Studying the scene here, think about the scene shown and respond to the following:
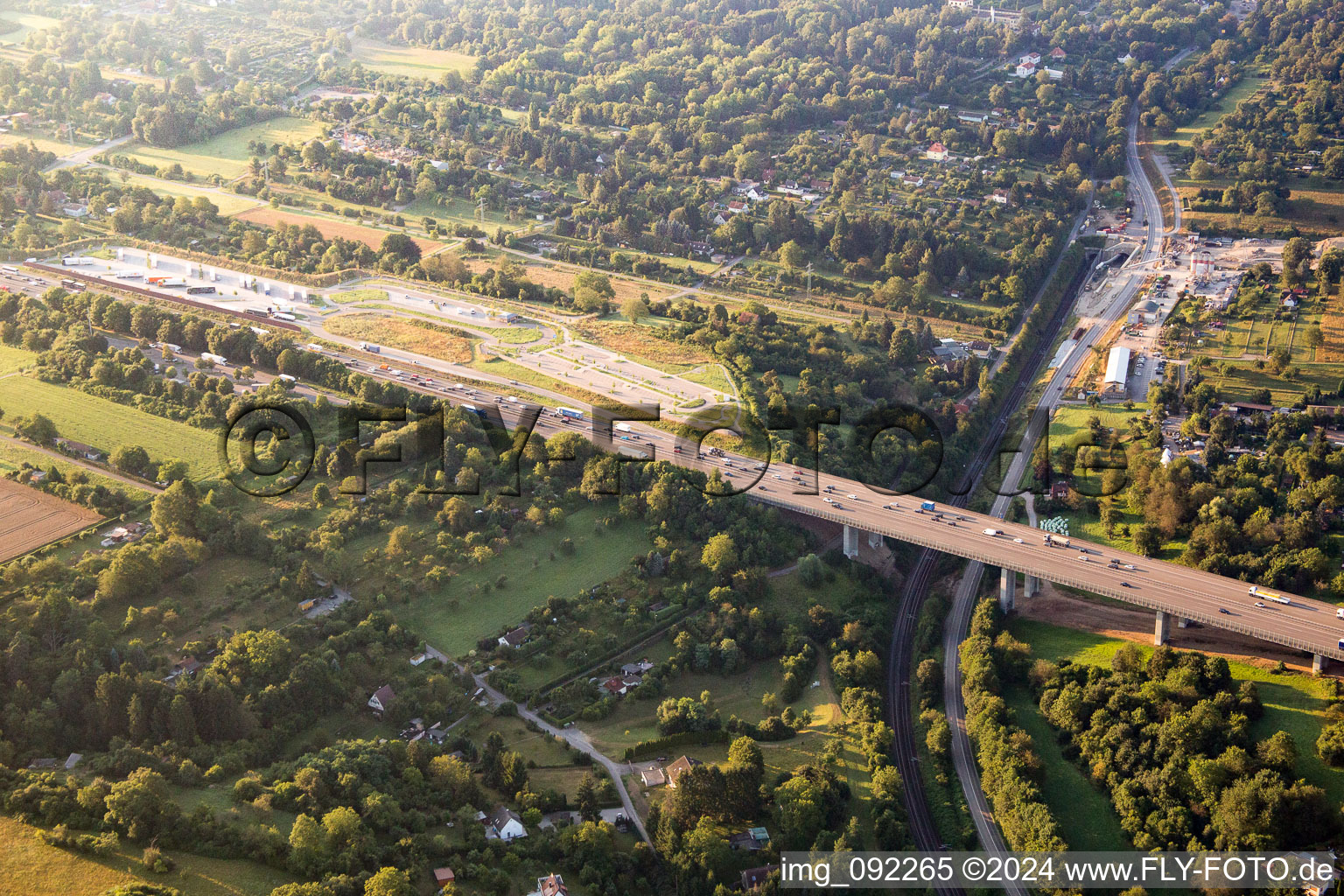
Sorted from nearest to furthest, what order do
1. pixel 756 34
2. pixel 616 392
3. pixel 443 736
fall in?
pixel 443 736 → pixel 616 392 → pixel 756 34

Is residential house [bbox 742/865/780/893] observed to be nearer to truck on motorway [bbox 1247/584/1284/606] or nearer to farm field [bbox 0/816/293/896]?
farm field [bbox 0/816/293/896]

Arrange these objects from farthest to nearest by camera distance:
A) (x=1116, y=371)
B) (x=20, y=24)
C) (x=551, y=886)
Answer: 1. (x=20, y=24)
2. (x=1116, y=371)
3. (x=551, y=886)

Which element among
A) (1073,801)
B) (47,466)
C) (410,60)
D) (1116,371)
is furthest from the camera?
(410,60)

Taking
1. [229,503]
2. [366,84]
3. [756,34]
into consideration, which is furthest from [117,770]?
[756,34]

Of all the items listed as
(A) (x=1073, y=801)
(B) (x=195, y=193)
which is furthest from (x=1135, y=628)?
(B) (x=195, y=193)

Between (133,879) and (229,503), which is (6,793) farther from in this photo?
(229,503)

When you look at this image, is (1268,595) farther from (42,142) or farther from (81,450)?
(42,142)
